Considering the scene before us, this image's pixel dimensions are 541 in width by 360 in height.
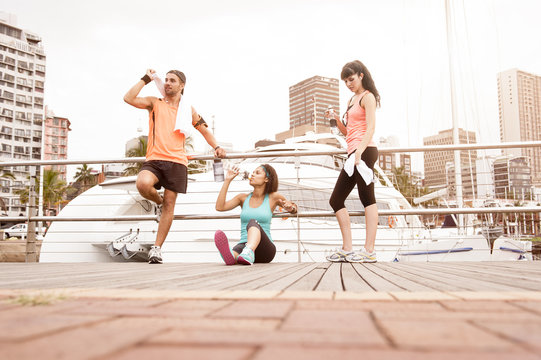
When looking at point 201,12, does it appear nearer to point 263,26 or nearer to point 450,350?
point 263,26

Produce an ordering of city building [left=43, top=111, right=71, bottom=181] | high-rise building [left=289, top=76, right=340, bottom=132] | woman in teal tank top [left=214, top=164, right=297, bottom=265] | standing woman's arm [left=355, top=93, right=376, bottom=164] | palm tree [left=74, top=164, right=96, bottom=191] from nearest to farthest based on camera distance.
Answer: woman in teal tank top [left=214, top=164, right=297, bottom=265]
standing woman's arm [left=355, top=93, right=376, bottom=164]
high-rise building [left=289, top=76, right=340, bottom=132]
palm tree [left=74, top=164, right=96, bottom=191]
city building [left=43, top=111, right=71, bottom=181]

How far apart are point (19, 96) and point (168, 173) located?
254 feet

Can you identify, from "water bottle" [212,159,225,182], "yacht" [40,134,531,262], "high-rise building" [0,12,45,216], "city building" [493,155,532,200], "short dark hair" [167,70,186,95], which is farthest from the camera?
"high-rise building" [0,12,45,216]

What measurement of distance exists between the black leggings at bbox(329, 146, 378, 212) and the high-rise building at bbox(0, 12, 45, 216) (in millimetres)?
71907

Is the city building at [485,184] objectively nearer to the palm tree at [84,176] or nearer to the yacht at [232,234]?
the yacht at [232,234]

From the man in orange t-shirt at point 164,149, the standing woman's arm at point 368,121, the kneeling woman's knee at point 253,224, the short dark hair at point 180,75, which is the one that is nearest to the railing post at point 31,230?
the man in orange t-shirt at point 164,149

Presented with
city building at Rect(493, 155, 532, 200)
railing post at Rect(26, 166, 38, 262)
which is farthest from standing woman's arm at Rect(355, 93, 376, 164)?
railing post at Rect(26, 166, 38, 262)

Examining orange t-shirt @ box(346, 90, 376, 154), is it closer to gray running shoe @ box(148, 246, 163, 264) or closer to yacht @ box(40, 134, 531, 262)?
gray running shoe @ box(148, 246, 163, 264)

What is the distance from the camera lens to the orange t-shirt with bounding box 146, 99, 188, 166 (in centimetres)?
366

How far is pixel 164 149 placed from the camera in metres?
3.66

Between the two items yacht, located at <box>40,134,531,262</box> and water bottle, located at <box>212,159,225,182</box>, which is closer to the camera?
water bottle, located at <box>212,159,225,182</box>

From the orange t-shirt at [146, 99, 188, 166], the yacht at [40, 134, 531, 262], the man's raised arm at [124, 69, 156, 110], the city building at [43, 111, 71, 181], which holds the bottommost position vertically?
the yacht at [40, 134, 531, 262]

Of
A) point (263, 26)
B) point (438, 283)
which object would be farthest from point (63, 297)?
point (263, 26)

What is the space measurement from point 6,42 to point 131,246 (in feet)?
241
